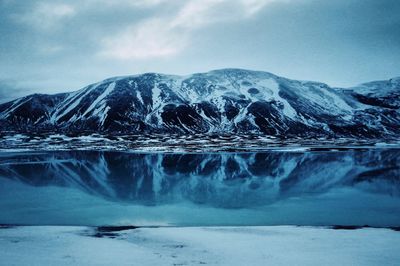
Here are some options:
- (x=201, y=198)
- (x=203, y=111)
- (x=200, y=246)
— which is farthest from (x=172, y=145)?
(x=203, y=111)

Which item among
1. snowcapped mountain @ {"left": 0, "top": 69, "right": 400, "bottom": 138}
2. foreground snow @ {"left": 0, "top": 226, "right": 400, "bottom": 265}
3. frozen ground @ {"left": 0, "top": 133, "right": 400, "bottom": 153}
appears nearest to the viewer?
foreground snow @ {"left": 0, "top": 226, "right": 400, "bottom": 265}

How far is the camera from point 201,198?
16.7 meters

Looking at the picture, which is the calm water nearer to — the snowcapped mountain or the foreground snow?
the foreground snow

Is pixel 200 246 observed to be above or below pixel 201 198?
above

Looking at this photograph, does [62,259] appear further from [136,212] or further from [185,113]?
[185,113]

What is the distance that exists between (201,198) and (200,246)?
7786mm

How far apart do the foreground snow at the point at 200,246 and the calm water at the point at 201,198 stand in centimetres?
178

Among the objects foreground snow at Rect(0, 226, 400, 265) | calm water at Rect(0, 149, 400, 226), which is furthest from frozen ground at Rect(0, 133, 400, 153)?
foreground snow at Rect(0, 226, 400, 265)

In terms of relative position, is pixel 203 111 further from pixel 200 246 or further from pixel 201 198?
pixel 200 246

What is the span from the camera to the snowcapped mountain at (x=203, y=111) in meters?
139

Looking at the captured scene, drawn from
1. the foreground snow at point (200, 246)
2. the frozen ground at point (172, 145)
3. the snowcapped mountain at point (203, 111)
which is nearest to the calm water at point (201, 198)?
the foreground snow at point (200, 246)

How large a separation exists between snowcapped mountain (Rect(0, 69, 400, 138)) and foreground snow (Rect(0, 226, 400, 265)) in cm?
11721

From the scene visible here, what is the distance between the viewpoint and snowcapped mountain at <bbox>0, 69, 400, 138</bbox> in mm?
138875

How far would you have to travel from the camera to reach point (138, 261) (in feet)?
24.8
